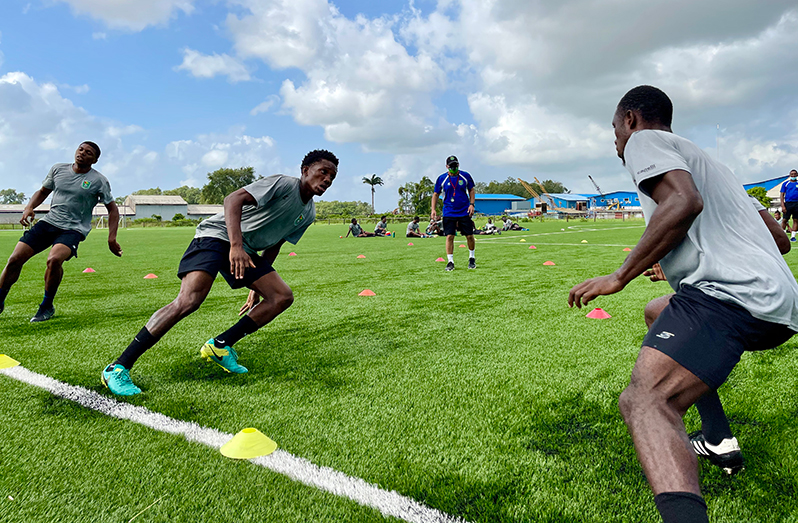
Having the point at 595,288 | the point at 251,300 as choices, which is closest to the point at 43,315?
the point at 251,300

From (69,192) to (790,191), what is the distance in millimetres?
17055

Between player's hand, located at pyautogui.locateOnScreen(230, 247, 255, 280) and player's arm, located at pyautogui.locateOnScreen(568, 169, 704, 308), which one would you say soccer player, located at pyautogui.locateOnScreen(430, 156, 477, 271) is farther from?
player's arm, located at pyautogui.locateOnScreen(568, 169, 704, 308)

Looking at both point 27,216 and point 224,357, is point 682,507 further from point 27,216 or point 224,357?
point 27,216

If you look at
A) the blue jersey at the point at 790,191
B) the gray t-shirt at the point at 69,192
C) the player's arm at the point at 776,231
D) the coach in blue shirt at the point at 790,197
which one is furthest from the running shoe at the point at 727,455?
the blue jersey at the point at 790,191

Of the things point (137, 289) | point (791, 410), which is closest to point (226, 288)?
point (137, 289)

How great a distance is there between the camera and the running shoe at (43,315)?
5393 mm

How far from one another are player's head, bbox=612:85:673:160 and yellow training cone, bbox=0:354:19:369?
431 centimetres

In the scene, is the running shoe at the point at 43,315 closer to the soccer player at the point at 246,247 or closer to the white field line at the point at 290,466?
the white field line at the point at 290,466

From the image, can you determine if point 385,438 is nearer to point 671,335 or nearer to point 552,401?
point 552,401

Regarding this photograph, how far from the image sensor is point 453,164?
9742 millimetres

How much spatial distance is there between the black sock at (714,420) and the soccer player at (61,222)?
5748 mm

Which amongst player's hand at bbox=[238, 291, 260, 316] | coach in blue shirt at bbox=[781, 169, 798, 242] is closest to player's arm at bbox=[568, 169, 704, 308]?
player's hand at bbox=[238, 291, 260, 316]

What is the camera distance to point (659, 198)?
1715mm

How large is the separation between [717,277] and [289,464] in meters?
1.88
